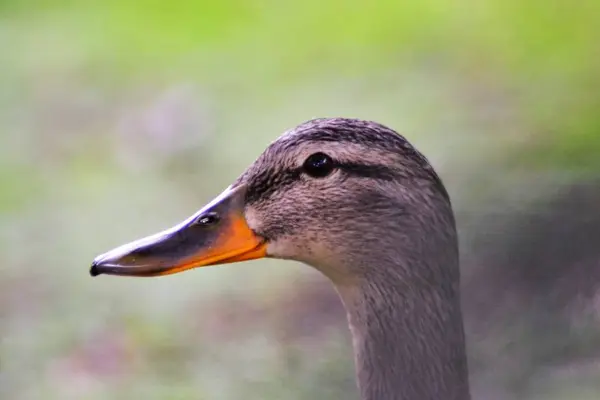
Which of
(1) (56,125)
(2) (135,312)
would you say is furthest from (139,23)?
(2) (135,312)

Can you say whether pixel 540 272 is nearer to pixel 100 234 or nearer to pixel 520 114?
pixel 520 114

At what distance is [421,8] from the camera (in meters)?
4.32

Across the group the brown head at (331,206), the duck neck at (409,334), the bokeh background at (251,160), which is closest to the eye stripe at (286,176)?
the brown head at (331,206)

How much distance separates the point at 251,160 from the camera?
3.61 m

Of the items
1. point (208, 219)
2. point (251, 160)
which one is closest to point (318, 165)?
point (208, 219)

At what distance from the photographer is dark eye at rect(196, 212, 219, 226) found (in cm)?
161

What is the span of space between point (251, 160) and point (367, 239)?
2.10 m

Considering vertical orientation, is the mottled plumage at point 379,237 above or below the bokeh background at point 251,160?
below

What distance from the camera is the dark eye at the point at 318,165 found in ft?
4.99

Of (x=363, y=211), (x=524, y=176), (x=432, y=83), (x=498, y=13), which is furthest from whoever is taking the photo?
(x=498, y=13)

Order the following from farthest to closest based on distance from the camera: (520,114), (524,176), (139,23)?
(139,23) → (520,114) → (524,176)

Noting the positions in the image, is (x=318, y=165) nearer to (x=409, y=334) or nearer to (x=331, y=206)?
(x=331, y=206)

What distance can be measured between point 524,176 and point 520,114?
21.2 inches

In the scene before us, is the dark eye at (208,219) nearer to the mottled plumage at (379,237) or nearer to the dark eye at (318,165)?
the mottled plumage at (379,237)
